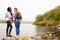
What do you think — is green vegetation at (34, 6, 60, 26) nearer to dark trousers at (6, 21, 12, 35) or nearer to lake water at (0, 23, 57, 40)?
lake water at (0, 23, 57, 40)

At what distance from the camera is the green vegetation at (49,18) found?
5.36 ft

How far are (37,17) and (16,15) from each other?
0.26 metres

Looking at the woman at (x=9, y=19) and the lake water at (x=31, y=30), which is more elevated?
the woman at (x=9, y=19)

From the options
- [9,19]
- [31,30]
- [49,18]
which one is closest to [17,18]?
[9,19]

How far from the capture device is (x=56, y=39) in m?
1.63

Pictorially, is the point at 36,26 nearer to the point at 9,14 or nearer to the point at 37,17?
the point at 37,17

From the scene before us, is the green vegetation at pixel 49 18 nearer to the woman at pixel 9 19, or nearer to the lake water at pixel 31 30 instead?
the lake water at pixel 31 30

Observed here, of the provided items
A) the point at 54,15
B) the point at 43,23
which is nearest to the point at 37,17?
the point at 43,23

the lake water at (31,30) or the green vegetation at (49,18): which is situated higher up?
the green vegetation at (49,18)

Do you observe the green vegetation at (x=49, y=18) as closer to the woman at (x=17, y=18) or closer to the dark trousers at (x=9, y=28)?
the woman at (x=17, y=18)

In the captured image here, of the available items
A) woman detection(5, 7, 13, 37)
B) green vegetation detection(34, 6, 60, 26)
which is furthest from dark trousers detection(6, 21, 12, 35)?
green vegetation detection(34, 6, 60, 26)

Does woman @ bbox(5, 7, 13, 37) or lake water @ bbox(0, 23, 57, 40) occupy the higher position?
woman @ bbox(5, 7, 13, 37)

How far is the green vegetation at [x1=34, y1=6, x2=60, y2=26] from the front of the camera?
64.3 inches

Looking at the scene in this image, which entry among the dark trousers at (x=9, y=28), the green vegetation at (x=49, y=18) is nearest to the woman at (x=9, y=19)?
the dark trousers at (x=9, y=28)
